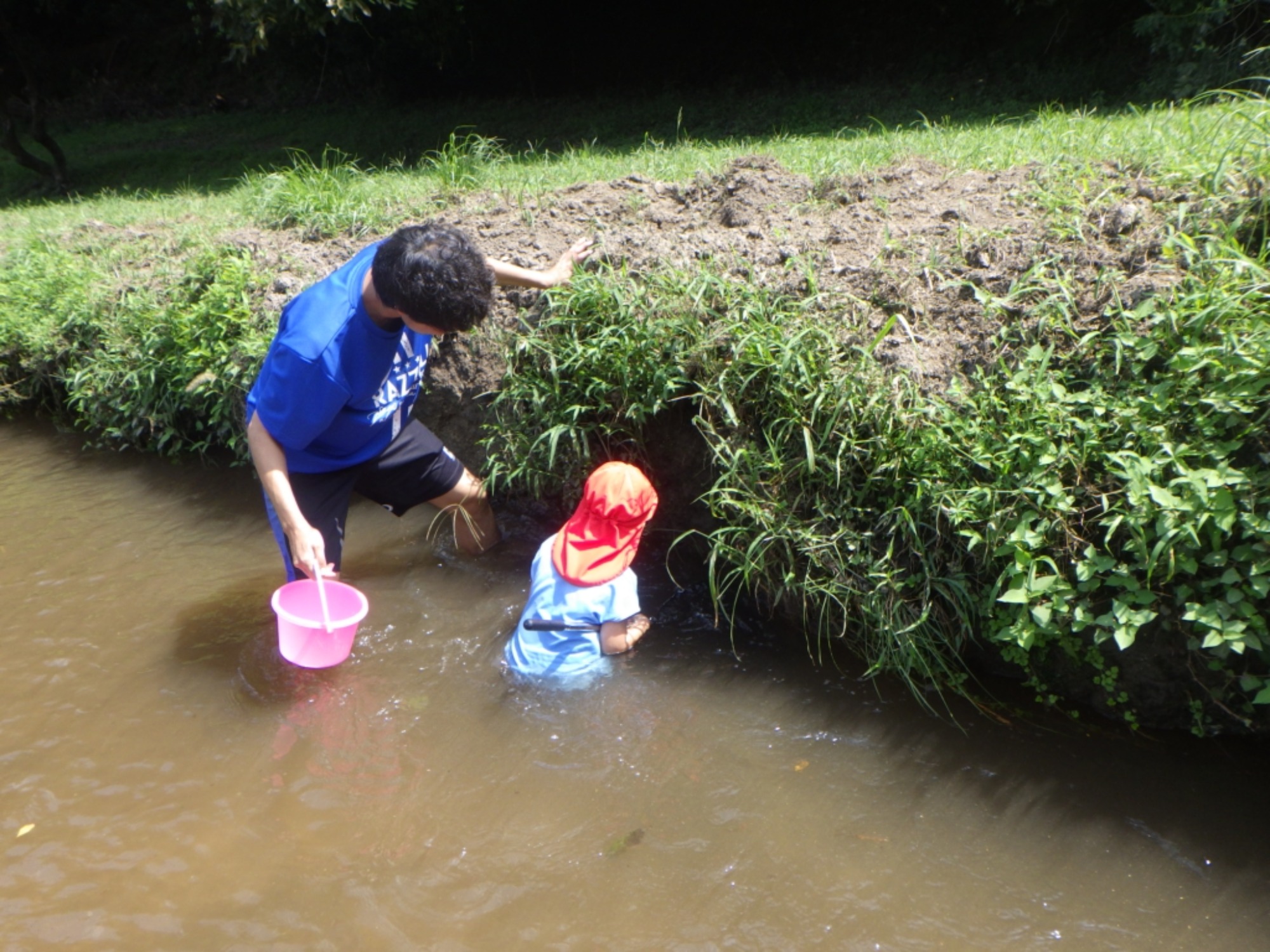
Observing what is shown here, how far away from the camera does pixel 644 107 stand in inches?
390

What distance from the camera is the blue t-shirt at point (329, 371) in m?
2.82

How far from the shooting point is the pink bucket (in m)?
3.10

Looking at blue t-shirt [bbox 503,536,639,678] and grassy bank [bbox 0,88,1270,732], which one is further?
blue t-shirt [bbox 503,536,639,678]

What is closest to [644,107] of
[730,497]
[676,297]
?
[676,297]

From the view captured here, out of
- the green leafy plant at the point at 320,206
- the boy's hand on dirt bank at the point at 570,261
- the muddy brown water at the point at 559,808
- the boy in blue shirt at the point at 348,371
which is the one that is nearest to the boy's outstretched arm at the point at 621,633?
the muddy brown water at the point at 559,808

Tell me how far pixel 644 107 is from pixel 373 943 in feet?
29.5

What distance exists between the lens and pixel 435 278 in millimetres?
2705

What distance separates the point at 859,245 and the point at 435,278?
1.99 metres

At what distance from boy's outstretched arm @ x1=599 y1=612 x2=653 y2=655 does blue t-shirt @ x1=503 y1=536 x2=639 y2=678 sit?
26mm

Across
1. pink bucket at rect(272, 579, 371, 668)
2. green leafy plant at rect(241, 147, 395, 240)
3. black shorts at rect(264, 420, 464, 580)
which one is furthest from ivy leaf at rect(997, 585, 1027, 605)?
green leafy plant at rect(241, 147, 395, 240)

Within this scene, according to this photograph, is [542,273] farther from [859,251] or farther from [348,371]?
[859,251]

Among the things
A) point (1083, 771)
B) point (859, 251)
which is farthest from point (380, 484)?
point (1083, 771)

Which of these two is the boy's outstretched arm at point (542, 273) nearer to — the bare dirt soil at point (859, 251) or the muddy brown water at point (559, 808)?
the bare dirt soil at point (859, 251)

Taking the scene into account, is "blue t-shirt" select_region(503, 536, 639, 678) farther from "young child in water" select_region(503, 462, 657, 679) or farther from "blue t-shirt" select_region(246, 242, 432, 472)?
"blue t-shirt" select_region(246, 242, 432, 472)
